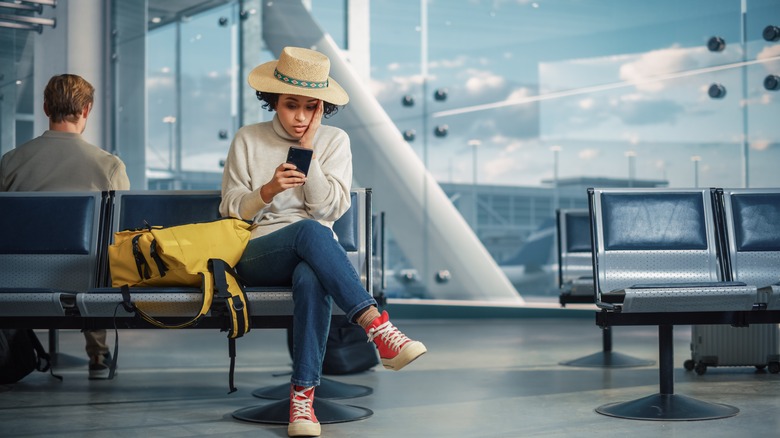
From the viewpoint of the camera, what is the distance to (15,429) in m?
3.60

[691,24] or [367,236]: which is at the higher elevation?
[691,24]

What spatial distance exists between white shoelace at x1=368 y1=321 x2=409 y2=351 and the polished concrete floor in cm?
37

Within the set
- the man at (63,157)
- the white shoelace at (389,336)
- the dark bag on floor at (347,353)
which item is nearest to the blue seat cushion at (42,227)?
the man at (63,157)

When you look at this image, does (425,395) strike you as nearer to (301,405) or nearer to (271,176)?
(301,405)

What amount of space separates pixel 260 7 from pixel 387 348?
25.1 ft

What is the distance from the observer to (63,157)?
4969 mm

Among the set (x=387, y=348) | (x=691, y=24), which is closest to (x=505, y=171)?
(x=691, y=24)

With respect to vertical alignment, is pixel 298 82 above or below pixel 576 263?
above

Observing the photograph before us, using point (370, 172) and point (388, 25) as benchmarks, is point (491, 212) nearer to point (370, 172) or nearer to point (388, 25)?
point (370, 172)

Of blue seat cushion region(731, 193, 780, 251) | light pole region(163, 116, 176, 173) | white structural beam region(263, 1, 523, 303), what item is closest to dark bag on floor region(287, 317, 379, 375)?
blue seat cushion region(731, 193, 780, 251)

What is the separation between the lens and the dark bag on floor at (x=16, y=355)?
483cm

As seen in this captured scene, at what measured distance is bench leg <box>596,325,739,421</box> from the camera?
375 cm

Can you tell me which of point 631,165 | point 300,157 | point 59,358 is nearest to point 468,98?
point 631,165

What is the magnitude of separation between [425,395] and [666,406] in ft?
3.87
